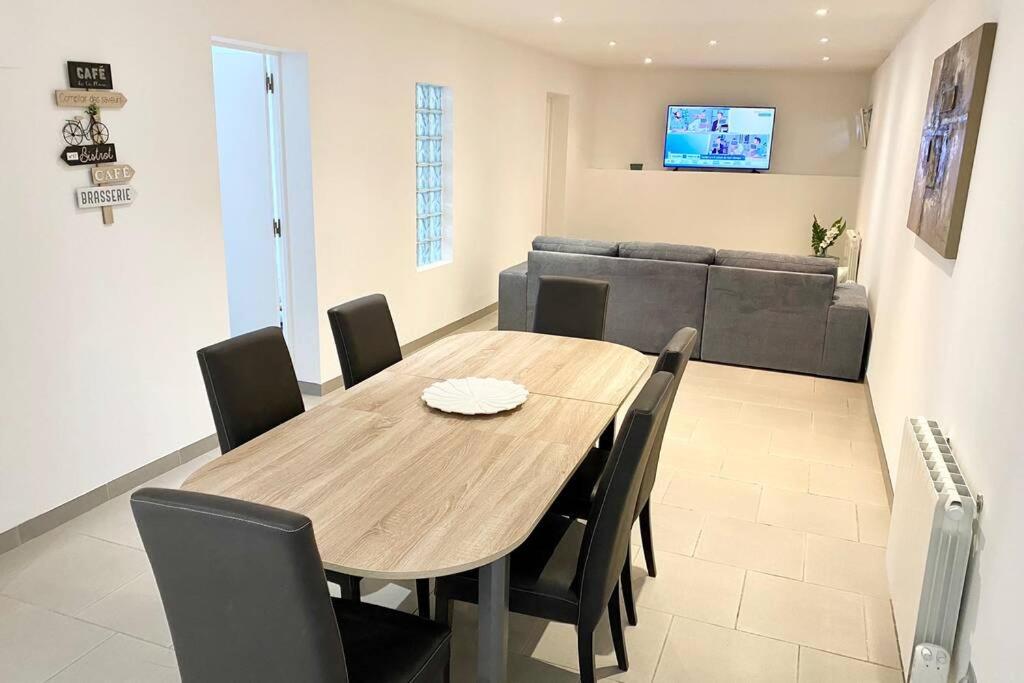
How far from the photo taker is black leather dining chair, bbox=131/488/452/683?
4.22 ft

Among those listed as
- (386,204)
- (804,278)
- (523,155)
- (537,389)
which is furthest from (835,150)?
(537,389)

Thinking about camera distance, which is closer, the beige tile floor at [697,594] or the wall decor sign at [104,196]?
the beige tile floor at [697,594]

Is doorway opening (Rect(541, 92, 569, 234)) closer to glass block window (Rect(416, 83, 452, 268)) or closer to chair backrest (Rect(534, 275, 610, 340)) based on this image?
glass block window (Rect(416, 83, 452, 268))

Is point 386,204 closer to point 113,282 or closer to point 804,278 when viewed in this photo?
point 113,282

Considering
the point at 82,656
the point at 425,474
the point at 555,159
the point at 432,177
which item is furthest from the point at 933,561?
the point at 555,159

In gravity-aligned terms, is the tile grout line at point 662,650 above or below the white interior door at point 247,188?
below

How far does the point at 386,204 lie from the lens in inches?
205

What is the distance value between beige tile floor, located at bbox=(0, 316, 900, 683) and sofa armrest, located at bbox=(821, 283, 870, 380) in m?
1.45

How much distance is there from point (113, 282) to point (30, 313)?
397 mm

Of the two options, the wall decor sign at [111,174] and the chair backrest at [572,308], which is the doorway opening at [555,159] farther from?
the wall decor sign at [111,174]

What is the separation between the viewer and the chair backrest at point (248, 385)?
7.42 ft

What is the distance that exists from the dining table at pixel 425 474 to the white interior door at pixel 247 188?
7.22ft

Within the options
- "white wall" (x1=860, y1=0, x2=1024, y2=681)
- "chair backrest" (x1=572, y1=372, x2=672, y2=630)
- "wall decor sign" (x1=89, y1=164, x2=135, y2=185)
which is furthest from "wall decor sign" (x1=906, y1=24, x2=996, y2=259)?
"wall decor sign" (x1=89, y1=164, x2=135, y2=185)

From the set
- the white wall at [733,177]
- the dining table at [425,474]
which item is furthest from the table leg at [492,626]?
the white wall at [733,177]
